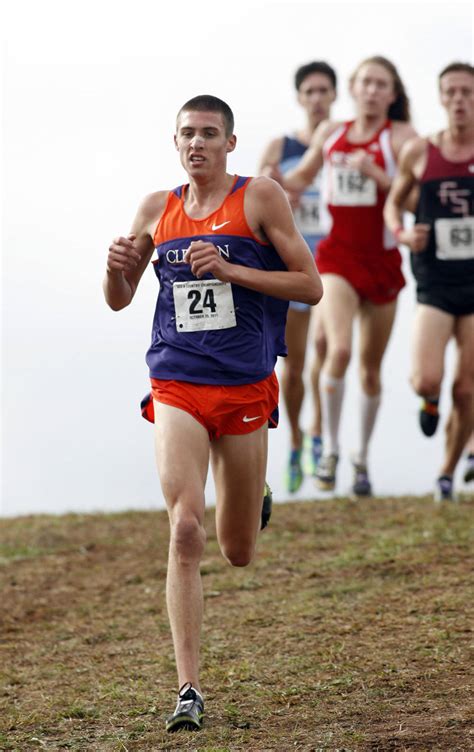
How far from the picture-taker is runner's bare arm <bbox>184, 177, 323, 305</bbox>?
5.43 meters

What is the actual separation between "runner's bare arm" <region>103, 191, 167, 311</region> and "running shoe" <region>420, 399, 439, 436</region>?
4191 millimetres

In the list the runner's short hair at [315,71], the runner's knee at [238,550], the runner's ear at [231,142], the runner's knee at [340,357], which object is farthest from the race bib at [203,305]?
the runner's short hair at [315,71]

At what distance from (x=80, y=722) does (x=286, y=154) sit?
6578mm

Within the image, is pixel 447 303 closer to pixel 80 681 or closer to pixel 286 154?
pixel 286 154

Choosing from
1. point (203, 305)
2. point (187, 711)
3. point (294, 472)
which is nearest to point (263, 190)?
point (203, 305)

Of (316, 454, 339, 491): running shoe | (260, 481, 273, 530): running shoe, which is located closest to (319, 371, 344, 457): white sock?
(316, 454, 339, 491): running shoe

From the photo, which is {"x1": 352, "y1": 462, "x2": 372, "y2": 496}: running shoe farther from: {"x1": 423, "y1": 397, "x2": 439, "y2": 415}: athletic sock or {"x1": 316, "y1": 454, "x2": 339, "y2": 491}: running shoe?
{"x1": 423, "y1": 397, "x2": 439, "y2": 415}: athletic sock

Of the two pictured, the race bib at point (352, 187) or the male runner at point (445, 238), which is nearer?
the male runner at point (445, 238)

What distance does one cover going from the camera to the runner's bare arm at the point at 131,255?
5559mm

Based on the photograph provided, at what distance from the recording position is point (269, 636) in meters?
7.00

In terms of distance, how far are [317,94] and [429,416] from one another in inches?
127

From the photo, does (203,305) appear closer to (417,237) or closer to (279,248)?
(279,248)

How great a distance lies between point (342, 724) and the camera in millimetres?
5164

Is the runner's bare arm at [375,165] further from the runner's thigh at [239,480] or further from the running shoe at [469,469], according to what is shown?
the runner's thigh at [239,480]
